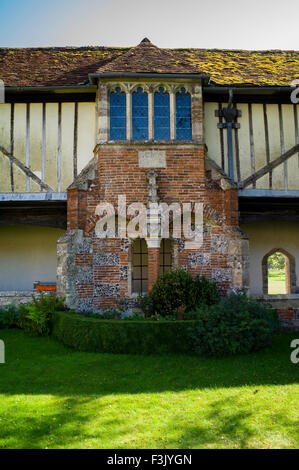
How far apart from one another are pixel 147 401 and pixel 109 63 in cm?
848

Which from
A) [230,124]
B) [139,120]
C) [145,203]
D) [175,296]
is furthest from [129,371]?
[230,124]

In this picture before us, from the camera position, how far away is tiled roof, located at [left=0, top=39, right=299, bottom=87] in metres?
9.75

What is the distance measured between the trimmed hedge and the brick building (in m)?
1.71

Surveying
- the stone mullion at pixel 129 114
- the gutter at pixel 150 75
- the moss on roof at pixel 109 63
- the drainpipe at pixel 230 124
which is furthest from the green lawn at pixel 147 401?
the moss on roof at pixel 109 63

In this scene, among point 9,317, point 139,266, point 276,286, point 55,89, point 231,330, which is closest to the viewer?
point 231,330

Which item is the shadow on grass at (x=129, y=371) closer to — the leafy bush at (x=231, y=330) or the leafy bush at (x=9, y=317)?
the leafy bush at (x=231, y=330)

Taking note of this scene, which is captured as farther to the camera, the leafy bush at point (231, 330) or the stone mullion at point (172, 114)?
the stone mullion at point (172, 114)

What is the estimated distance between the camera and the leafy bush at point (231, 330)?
6706 millimetres

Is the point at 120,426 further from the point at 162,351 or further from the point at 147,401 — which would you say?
the point at 162,351

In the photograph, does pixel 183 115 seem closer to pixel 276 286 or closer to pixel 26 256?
pixel 26 256

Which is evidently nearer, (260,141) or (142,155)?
(142,155)

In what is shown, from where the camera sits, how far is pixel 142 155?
30.2 feet

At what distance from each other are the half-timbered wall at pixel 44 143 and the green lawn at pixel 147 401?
4847mm

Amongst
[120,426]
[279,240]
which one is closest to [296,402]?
[120,426]
